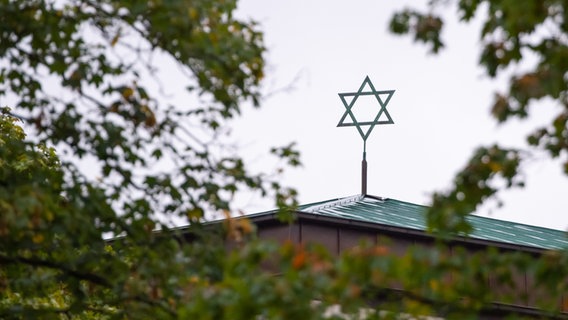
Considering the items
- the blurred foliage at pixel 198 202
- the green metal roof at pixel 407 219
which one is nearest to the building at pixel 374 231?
the green metal roof at pixel 407 219

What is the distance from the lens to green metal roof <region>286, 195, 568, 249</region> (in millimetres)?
20766

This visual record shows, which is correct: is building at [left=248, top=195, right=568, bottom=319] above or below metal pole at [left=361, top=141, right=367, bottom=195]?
below

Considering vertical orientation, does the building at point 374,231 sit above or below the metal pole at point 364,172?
below

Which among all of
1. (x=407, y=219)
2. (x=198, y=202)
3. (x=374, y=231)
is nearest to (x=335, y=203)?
(x=407, y=219)

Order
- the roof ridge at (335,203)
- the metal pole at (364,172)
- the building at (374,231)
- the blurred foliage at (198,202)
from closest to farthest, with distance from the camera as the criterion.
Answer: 1. the blurred foliage at (198,202)
2. the building at (374,231)
3. the roof ridge at (335,203)
4. the metal pole at (364,172)

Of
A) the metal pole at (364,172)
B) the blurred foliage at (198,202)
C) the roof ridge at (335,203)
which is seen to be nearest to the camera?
the blurred foliage at (198,202)

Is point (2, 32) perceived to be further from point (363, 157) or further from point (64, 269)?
point (363, 157)

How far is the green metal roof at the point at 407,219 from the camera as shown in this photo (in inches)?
818

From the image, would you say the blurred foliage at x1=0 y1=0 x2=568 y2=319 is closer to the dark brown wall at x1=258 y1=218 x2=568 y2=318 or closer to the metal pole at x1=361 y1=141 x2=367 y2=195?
the dark brown wall at x1=258 y1=218 x2=568 y2=318

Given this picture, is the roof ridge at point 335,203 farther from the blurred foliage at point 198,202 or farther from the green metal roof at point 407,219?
the blurred foliage at point 198,202

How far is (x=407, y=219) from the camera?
71.4 feet

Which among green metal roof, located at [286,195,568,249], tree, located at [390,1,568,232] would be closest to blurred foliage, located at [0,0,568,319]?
tree, located at [390,1,568,232]

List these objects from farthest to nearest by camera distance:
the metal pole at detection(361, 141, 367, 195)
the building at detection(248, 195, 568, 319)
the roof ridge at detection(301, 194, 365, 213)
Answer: the metal pole at detection(361, 141, 367, 195)
the roof ridge at detection(301, 194, 365, 213)
the building at detection(248, 195, 568, 319)

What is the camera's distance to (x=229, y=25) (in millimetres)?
12086
